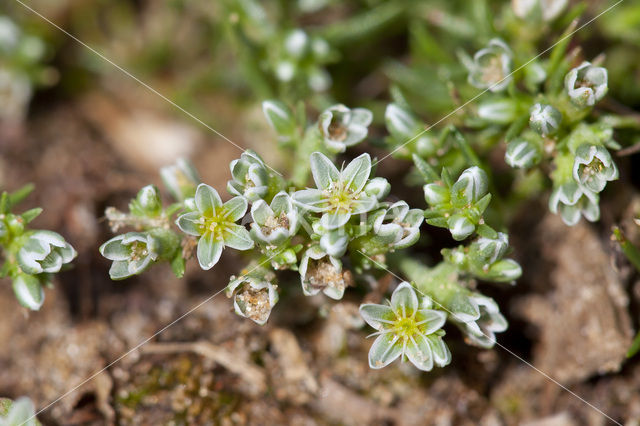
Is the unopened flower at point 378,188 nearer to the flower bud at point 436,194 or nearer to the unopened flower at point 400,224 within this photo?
the unopened flower at point 400,224

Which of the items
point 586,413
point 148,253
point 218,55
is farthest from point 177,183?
point 586,413

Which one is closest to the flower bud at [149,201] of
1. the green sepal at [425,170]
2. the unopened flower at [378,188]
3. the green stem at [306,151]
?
the green stem at [306,151]

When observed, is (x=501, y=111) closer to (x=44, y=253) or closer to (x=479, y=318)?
(x=479, y=318)

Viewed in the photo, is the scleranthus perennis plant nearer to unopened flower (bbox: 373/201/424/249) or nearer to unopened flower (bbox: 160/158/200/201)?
unopened flower (bbox: 373/201/424/249)

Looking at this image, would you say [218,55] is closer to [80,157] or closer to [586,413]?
[80,157]

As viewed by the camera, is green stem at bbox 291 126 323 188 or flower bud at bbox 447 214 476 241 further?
green stem at bbox 291 126 323 188

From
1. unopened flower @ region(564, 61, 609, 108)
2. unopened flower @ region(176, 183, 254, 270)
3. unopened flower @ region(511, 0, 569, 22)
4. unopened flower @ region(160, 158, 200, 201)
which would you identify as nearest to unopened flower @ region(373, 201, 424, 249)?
unopened flower @ region(176, 183, 254, 270)

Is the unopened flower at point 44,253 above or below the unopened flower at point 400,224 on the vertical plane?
below
